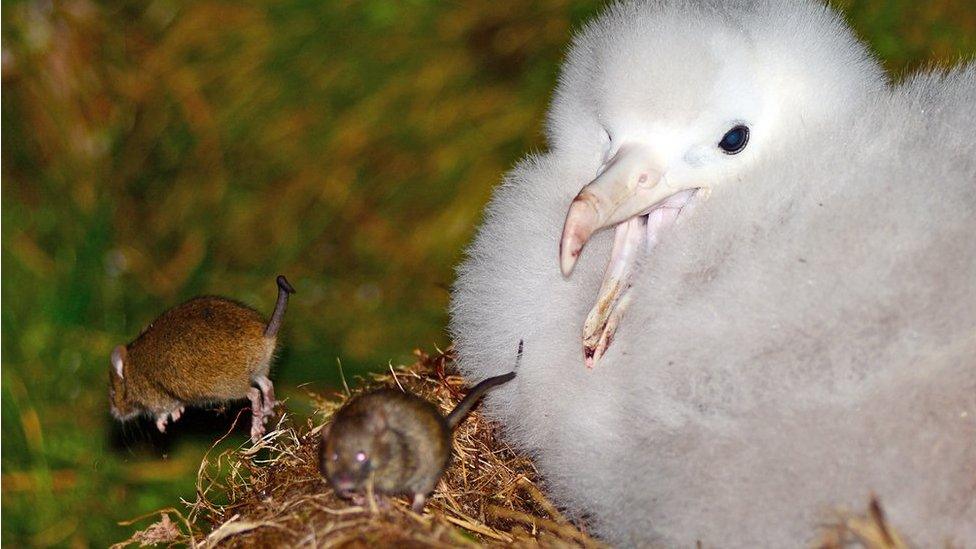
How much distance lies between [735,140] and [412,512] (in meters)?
0.84

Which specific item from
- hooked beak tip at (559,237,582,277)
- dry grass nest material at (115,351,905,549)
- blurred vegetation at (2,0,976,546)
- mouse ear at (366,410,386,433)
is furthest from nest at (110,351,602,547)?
blurred vegetation at (2,0,976,546)

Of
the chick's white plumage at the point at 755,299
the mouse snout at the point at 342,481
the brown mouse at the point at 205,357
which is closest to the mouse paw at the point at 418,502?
the mouse snout at the point at 342,481

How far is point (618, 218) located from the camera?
1950mm

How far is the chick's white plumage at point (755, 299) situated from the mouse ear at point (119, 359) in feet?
2.39

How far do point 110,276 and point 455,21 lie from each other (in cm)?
144

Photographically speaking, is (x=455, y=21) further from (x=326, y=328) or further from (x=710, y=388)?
(x=710, y=388)

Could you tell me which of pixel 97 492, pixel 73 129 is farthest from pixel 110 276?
pixel 97 492

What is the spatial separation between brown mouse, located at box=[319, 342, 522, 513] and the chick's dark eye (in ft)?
2.23

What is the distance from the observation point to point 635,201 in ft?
6.50

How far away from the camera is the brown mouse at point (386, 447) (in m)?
1.85

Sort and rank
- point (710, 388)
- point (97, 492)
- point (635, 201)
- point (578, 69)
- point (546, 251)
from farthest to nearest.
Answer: point (97, 492) < point (578, 69) < point (546, 251) < point (635, 201) < point (710, 388)

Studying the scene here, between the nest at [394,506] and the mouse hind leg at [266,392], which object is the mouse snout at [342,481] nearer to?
the nest at [394,506]

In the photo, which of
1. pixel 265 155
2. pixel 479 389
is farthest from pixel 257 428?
pixel 265 155

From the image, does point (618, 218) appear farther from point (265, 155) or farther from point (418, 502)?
point (265, 155)
